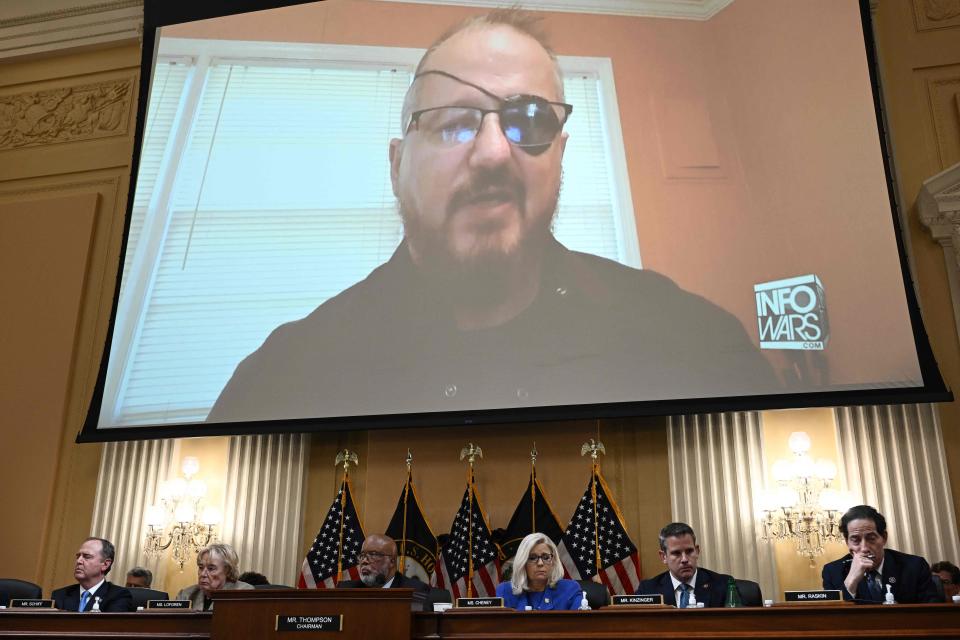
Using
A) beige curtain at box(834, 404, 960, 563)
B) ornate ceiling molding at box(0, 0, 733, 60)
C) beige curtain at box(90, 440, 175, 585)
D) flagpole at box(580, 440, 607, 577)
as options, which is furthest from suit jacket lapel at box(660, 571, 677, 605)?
ornate ceiling molding at box(0, 0, 733, 60)

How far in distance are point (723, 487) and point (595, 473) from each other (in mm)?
819

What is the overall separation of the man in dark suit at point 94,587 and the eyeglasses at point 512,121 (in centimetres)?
350

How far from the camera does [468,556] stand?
6.41m

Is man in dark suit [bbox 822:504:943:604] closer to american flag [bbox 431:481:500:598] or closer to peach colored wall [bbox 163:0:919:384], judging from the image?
peach colored wall [bbox 163:0:919:384]

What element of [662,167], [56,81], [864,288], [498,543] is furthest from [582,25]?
[56,81]

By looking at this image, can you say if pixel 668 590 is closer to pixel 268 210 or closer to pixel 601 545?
pixel 601 545

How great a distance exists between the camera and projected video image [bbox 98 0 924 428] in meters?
6.18

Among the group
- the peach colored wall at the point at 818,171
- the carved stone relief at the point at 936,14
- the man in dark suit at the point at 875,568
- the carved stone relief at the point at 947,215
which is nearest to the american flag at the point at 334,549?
the peach colored wall at the point at 818,171

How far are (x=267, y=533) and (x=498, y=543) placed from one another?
5.50 ft

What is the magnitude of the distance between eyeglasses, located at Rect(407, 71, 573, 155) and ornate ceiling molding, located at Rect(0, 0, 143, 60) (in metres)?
3.28

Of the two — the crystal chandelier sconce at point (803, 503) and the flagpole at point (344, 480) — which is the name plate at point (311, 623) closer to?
the flagpole at point (344, 480)

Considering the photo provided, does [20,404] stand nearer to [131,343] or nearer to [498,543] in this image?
[131,343]

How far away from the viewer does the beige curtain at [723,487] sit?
6156mm

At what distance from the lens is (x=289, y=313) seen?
6973 mm
